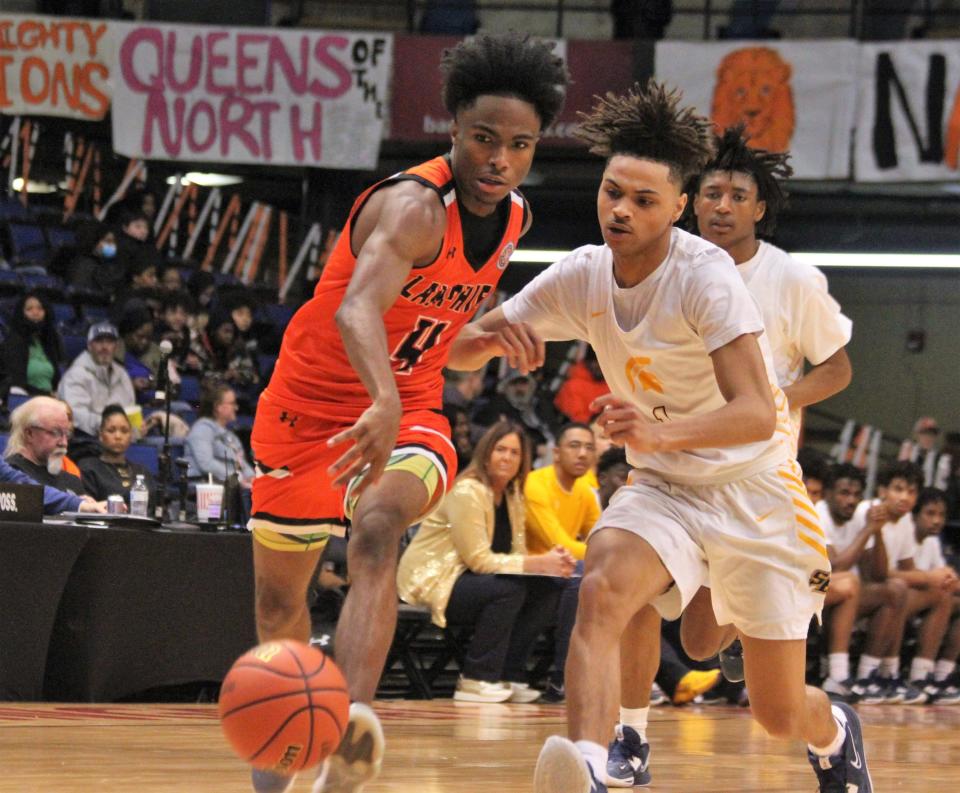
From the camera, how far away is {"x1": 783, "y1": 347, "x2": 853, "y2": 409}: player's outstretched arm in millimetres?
5297

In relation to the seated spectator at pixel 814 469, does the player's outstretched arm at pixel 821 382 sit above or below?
above

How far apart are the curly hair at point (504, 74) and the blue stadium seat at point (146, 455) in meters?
6.57

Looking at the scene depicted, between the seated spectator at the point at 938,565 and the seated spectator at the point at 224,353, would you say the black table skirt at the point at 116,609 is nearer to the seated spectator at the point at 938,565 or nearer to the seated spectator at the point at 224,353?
the seated spectator at the point at 938,565

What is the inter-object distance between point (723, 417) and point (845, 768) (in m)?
1.35

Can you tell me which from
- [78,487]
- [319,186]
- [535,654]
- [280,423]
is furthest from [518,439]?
[319,186]

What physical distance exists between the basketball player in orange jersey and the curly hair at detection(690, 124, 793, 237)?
2.90 ft

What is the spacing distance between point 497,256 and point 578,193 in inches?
558

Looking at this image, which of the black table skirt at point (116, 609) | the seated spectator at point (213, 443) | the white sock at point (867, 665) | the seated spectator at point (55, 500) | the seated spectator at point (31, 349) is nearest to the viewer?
the black table skirt at point (116, 609)

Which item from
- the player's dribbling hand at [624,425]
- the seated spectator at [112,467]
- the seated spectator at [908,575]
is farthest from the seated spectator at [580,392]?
the player's dribbling hand at [624,425]

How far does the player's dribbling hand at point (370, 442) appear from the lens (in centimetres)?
369

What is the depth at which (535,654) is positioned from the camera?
31.6 feet

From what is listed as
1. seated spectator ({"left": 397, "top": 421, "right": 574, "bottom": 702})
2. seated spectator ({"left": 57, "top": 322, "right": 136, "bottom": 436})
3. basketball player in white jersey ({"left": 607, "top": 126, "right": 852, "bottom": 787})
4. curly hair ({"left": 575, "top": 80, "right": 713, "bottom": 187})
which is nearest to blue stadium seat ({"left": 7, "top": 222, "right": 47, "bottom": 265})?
seated spectator ({"left": 57, "top": 322, "right": 136, "bottom": 436})

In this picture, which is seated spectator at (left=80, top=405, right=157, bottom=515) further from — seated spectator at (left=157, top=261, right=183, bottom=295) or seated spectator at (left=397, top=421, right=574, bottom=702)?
seated spectator at (left=157, top=261, right=183, bottom=295)

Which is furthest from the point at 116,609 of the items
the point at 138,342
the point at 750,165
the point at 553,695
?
the point at 138,342
